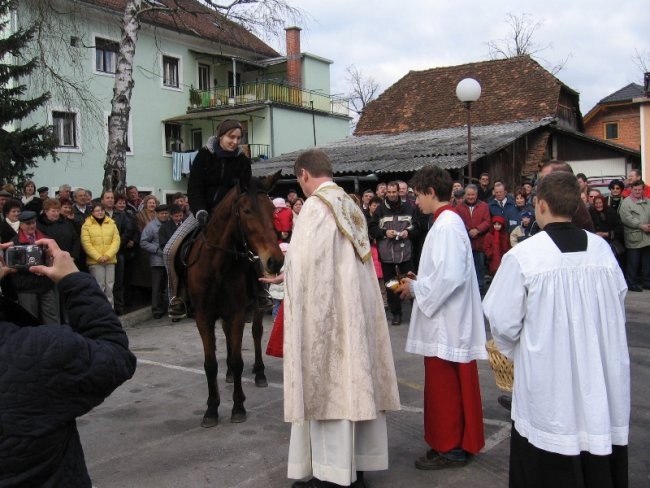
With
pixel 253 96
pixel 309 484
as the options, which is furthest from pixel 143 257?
pixel 253 96

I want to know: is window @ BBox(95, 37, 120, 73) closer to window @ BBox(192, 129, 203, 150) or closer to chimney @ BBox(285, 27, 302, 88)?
window @ BBox(192, 129, 203, 150)

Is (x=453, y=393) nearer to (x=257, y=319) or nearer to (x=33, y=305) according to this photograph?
(x=257, y=319)

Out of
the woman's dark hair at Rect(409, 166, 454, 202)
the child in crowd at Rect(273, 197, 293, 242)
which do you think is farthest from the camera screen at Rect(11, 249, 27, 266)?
the child in crowd at Rect(273, 197, 293, 242)

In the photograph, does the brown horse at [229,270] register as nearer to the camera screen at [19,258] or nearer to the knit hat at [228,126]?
the knit hat at [228,126]

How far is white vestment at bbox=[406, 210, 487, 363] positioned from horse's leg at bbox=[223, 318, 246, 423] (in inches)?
74.8

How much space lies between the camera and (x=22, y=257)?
2.09 meters

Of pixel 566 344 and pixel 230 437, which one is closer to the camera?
pixel 566 344

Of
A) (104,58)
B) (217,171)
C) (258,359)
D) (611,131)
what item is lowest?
(258,359)

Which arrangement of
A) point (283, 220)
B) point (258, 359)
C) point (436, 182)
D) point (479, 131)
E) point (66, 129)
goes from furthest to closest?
point (66, 129) → point (479, 131) → point (283, 220) → point (258, 359) → point (436, 182)

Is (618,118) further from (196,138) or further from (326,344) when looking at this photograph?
(326,344)

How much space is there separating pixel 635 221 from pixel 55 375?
40.3 ft

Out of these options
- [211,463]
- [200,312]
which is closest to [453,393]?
[211,463]

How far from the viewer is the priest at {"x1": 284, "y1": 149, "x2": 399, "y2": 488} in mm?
3885

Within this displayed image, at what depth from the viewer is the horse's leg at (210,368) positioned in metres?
5.60
